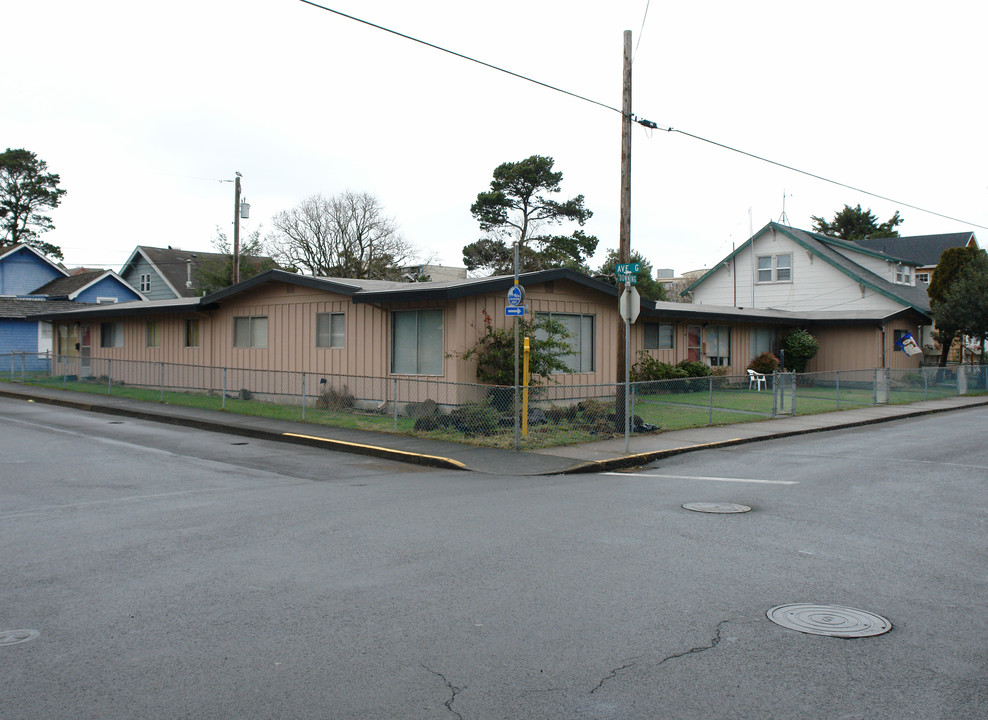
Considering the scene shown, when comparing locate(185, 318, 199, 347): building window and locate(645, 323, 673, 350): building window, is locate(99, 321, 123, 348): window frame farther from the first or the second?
locate(645, 323, 673, 350): building window

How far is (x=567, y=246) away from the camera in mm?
48969

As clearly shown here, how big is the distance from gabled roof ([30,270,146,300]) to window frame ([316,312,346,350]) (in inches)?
1092

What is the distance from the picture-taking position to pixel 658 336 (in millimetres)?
28766

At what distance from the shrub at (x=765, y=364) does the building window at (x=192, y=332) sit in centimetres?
2148

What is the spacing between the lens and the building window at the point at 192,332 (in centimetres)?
2658

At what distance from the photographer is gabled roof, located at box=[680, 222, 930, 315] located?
35125mm

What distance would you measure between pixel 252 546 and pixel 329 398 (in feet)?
44.9

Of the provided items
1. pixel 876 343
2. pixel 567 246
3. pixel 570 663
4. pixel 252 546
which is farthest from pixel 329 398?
pixel 567 246

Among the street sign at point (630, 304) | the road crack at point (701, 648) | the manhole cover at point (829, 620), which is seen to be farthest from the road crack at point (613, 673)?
the street sign at point (630, 304)

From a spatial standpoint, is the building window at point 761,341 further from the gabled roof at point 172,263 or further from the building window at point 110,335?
the gabled roof at point 172,263

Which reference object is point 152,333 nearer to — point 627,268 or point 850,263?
point 627,268

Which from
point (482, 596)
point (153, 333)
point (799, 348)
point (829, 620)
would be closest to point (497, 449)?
point (482, 596)

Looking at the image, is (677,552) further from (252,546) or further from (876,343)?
(876,343)

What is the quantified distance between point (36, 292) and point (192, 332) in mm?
23826
